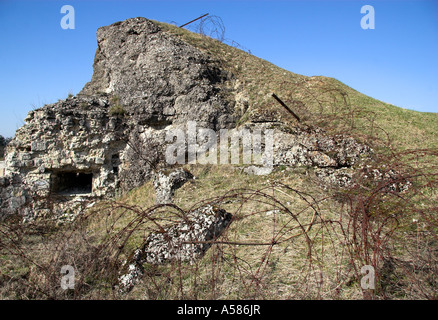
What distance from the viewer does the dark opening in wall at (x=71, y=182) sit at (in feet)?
34.2

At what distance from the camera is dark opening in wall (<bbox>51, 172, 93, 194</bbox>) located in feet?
34.2

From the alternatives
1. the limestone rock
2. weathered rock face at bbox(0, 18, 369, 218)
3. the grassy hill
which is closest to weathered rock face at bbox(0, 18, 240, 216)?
weathered rock face at bbox(0, 18, 369, 218)

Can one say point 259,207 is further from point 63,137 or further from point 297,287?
point 63,137

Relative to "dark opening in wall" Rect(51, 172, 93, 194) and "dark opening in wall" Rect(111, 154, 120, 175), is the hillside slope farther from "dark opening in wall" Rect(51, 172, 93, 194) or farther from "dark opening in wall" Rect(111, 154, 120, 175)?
"dark opening in wall" Rect(51, 172, 93, 194)

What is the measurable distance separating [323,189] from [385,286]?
11.6ft

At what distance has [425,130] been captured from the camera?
9539 mm

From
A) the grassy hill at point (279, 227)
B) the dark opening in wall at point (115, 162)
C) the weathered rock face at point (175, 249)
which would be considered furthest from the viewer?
the dark opening in wall at point (115, 162)

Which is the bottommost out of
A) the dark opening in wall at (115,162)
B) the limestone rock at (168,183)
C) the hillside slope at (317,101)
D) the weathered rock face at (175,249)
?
the weathered rock face at (175,249)

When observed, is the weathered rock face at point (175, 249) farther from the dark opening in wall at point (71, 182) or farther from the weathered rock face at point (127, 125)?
the dark opening in wall at point (71, 182)

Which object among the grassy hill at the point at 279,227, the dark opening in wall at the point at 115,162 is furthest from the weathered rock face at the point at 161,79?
the dark opening in wall at the point at 115,162

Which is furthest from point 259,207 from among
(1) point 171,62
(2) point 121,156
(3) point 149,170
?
(1) point 171,62

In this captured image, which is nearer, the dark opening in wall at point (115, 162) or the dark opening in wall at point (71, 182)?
the dark opening in wall at point (71, 182)

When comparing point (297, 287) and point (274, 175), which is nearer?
point (297, 287)
